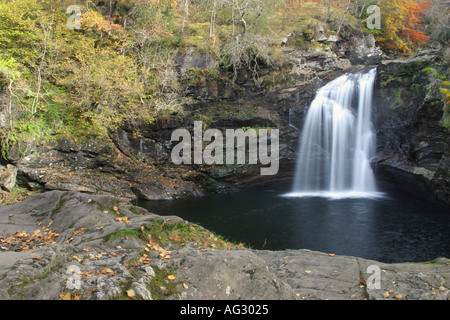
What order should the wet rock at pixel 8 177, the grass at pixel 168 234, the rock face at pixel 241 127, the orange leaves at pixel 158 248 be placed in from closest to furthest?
the orange leaves at pixel 158 248 < the grass at pixel 168 234 < the wet rock at pixel 8 177 < the rock face at pixel 241 127

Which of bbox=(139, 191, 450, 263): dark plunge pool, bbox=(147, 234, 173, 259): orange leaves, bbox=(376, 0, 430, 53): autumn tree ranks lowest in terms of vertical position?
bbox=(139, 191, 450, 263): dark plunge pool

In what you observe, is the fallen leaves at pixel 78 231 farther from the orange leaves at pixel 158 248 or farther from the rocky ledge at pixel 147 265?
the orange leaves at pixel 158 248

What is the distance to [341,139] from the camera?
53.4 feet

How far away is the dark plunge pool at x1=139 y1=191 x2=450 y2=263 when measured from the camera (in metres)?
9.60

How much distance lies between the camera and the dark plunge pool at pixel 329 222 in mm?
9602

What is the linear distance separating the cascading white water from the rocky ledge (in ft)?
34.3

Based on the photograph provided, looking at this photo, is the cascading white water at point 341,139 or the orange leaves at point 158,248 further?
the cascading white water at point 341,139

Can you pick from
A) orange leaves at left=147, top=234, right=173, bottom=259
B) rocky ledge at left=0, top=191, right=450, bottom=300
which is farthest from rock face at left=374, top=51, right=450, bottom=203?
orange leaves at left=147, top=234, right=173, bottom=259

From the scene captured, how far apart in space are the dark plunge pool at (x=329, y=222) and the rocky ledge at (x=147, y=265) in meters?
3.19

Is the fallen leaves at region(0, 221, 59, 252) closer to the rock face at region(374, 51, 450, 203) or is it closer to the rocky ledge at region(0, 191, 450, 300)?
the rocky ledge at region(0, 191, 450, 300)

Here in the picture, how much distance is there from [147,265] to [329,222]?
9514 millimetres

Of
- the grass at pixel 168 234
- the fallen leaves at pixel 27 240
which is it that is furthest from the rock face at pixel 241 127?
the grass at pixel 168 234
